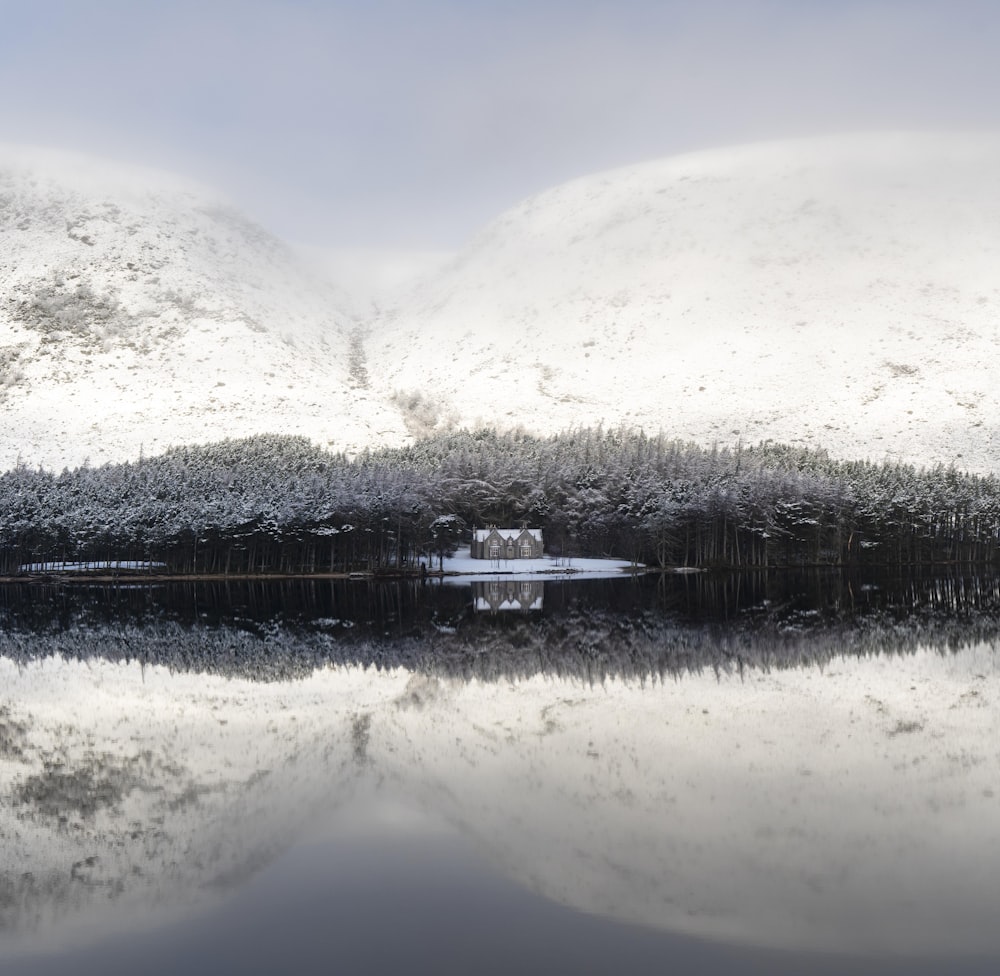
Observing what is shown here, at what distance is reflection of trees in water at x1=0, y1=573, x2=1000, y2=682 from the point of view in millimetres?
38156

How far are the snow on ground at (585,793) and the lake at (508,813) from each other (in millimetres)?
67

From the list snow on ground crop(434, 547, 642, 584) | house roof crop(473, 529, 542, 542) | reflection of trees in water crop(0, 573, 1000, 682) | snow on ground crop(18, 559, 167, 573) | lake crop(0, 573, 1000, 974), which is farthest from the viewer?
house roof crop(473, 529, 542, 542)

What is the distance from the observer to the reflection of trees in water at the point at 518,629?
38.2 metres

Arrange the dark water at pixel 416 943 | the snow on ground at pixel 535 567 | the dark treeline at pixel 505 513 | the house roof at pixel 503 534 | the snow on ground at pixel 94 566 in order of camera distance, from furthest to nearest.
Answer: the house roof at pixel 503 534, the snow on ground at pixel 94 566, the snow on ground at pixel 535 567, the dark treeline at pixel 505 513, the dark water at pixel 416 943

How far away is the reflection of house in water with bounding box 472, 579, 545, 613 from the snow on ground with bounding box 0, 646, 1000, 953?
37.3 meters

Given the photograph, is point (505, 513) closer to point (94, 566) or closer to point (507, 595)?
point (94, 566)

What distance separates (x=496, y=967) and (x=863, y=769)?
11.3 m

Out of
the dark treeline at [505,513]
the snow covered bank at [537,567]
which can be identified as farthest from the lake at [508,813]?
the snow covered bank at [537,567]

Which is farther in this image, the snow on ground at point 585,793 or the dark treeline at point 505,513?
the dark treeline at point 505,513

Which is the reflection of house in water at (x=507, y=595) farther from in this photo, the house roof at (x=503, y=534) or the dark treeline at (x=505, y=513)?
the house roof at (x=503, y=534)

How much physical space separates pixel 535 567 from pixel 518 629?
2968 inches

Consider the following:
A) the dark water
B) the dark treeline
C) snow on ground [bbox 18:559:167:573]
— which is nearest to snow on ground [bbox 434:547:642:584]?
the dark treeline

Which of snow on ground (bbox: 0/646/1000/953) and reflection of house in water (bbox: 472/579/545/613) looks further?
reflection of house in water (bbox: 472/579/545/613)

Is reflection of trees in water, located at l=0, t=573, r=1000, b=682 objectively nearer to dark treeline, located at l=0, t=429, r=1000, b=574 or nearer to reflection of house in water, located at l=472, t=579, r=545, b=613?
reflection of house in water, located at l=472, t=579, r=545, b=613
